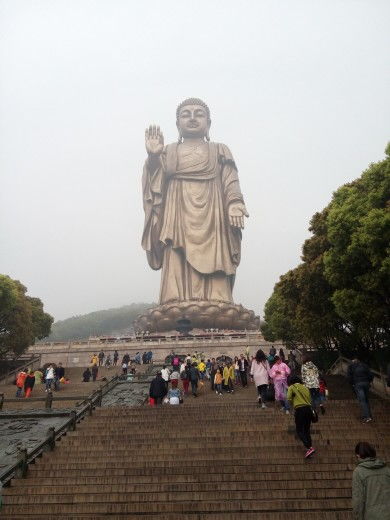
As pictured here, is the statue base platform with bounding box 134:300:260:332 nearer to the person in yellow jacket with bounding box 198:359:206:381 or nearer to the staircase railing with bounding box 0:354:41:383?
the staircase railing with bounding box 0:354:41:383

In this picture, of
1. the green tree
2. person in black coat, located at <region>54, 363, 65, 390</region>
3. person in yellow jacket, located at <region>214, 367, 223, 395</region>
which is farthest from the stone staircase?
person in black coat, located at <region>54, 363, 65, 390</region>

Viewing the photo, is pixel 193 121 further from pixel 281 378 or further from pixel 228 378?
pixel 281 378

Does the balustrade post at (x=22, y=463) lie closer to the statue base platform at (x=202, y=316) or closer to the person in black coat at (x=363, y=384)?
the person in black coat at (x=363, y=384)

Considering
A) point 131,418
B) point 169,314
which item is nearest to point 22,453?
point 131,418

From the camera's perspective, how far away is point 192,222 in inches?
1298

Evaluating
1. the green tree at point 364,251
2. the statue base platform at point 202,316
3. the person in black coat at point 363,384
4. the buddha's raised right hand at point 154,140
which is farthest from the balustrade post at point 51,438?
the buddha's raised right hand at point 154,140

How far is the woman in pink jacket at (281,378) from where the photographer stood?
7.75 meters

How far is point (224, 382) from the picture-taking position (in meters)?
11.9

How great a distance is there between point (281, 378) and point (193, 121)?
1177 inches

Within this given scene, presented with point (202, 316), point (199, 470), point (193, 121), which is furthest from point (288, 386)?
point (193, 121)

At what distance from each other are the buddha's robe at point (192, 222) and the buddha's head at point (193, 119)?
1.24 metres

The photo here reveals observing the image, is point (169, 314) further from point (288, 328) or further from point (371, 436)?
point (371, 436)

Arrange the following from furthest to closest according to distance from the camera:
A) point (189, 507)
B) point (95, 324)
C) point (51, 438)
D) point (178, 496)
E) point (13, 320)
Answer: point (95, 324) < point (13, 320) < point (51, 438) < point (178, 496) < point (189, 507)

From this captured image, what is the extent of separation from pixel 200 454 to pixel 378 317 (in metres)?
5.42
